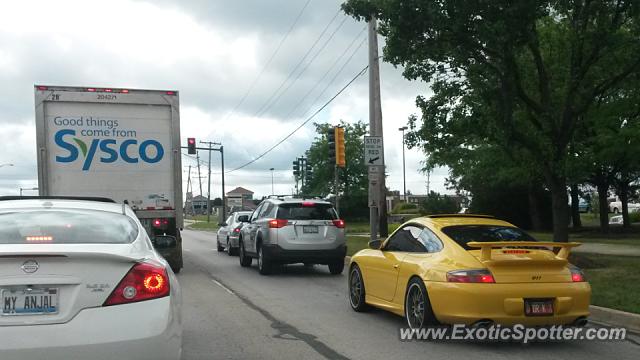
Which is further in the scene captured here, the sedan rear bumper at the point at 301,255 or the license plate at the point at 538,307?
the sedan rear bumper at the point at 301,255

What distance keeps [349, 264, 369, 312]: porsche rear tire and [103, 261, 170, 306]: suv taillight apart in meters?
4.92

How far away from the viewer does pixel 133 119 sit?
1396 cm

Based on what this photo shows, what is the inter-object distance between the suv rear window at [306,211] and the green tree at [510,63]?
11.8 feet

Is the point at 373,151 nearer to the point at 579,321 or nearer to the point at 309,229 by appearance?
the point at 309,229

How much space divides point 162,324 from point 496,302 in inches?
143

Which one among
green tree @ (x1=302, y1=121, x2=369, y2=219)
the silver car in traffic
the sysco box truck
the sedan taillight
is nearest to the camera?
the sedan taillight

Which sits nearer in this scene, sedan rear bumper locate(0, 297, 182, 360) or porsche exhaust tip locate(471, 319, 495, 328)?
sedan rear bumper locate(0, 297, 182, 360)

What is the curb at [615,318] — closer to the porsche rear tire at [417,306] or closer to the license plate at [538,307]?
the license plate at [538,307]

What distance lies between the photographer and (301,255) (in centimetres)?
1398

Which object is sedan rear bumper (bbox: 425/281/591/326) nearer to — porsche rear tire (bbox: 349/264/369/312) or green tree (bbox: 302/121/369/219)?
porsche rear tire (bbox: 349/264/369/312)

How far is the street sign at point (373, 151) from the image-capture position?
63.5 ft

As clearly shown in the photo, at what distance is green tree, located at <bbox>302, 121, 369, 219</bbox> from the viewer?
174 feet

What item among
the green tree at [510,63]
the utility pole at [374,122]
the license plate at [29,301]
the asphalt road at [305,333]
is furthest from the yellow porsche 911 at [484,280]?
the utility pole at [374,122]

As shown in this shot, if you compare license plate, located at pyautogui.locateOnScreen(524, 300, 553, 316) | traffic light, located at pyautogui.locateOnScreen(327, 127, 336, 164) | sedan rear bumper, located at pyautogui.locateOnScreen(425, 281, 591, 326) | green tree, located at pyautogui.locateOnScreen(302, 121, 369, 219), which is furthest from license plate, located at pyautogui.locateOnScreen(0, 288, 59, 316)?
green tree, located at pyautogui.locateOnScreen(302, 121, 369, 219)
